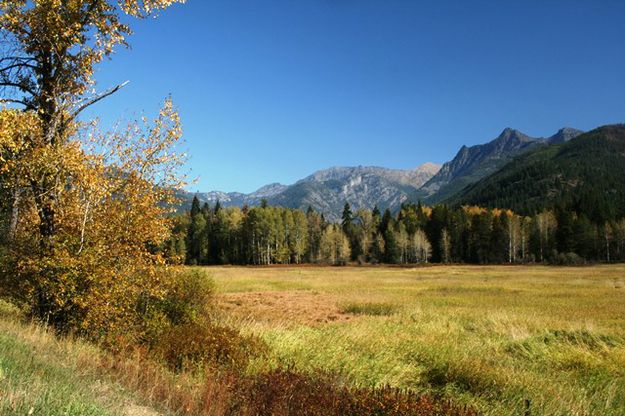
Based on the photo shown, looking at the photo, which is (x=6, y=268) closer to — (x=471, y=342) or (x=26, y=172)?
(x=26, y=172)

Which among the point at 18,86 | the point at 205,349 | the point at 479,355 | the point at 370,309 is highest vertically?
the point at 18,86

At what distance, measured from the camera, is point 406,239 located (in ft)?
372

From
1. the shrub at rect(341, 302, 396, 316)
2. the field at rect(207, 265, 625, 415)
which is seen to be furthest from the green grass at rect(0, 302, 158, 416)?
the shrub at rect(341, 302, 396, 316)

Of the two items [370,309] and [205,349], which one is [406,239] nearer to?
[370,309]

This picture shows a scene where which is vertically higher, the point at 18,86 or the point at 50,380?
the point at 18,86

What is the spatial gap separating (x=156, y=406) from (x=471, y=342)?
11404mm

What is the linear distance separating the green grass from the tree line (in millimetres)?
97648

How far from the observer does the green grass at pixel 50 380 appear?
4.34 meters

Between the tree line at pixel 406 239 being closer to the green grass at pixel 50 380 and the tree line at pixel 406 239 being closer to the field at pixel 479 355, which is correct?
the field at pixel 479 355

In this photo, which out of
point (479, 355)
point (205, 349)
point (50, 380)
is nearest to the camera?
point (50, 380)

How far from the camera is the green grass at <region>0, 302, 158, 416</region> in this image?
14.2ft

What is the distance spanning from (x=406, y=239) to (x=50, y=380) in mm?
111138

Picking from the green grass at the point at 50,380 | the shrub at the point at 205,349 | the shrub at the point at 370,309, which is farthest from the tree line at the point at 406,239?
the green grass at the point at 50,380

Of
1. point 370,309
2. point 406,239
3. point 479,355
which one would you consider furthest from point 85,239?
point 406,239
